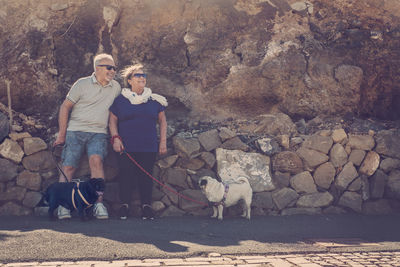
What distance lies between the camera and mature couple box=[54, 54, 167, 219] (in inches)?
207

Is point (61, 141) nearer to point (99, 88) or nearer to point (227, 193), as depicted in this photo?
point (99, 88)

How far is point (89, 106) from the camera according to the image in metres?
5.37

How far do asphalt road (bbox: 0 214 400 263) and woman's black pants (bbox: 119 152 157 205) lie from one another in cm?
36

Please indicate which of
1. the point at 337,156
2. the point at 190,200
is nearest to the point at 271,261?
the point at 190,200

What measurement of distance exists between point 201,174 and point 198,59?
238 cm

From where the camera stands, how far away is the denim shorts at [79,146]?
529 cm

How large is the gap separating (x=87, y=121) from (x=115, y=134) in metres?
0.45

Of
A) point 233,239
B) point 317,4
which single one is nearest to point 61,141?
point 233,239

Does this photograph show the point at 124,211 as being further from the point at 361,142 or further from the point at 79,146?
the point at 361,142

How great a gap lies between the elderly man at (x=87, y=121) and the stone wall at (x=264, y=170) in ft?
1.47

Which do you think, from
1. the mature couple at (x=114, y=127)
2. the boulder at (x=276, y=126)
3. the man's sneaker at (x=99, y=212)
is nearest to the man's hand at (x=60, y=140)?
the mature couple at (x=114, y=127)

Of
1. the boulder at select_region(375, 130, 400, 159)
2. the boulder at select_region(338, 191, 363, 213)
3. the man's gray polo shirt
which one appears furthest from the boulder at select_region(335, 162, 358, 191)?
the man's gray polo shirt

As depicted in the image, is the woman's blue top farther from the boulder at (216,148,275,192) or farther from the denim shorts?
the boulder at (216,148,275,192)

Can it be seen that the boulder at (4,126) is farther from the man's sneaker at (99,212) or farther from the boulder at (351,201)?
the boulder at (351,201)
